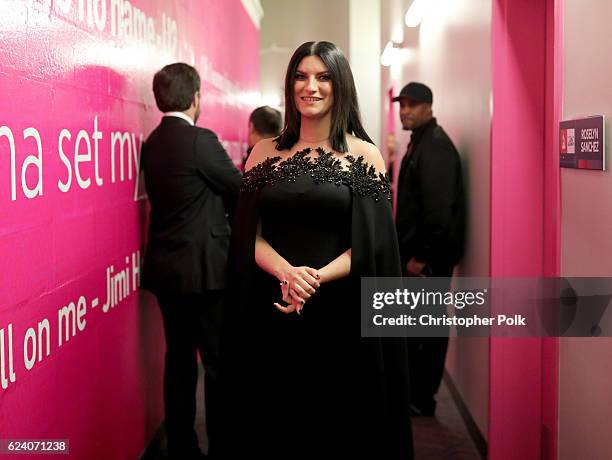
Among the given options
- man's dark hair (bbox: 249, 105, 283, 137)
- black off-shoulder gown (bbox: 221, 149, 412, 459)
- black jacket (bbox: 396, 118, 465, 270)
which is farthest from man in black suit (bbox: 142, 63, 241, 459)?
man's dark hair (bbox: 249, 105, 283, 137)

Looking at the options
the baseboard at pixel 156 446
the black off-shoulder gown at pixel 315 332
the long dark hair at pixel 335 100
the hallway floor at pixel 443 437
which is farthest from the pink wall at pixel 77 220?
the hallway floor at pixel 443 437

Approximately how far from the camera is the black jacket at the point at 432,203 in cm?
377

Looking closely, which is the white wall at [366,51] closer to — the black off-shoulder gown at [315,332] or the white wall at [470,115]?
the white wall at [470,115]

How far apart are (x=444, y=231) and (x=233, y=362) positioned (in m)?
1.68

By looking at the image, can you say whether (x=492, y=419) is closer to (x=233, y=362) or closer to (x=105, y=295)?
(x=233, y=362)

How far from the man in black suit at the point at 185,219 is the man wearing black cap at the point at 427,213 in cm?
105

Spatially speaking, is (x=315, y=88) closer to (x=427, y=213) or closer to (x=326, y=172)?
(x=326, y=172)

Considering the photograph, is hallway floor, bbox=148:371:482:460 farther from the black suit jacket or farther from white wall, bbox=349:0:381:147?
white wall, bbox=349:0:381:147

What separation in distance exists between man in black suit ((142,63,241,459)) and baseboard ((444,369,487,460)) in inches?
49.1

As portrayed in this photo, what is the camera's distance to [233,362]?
2426 mm

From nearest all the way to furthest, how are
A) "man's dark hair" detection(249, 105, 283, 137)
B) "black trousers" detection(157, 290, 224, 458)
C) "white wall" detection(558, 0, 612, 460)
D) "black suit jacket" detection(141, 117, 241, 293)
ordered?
1. "white wall" detection(558, 0, 612, 460)
2. "black suit jacket" detection(141, 117, 241, 293)
3. "black trousers" detection(157, 290, 224, 458)
4. "man's dark hair" detection(249, 105, 283, 137)

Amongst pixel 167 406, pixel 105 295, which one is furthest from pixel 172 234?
pixel 167 406

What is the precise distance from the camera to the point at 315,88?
2270 millimetres

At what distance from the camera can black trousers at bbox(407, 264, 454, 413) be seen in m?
4.05
